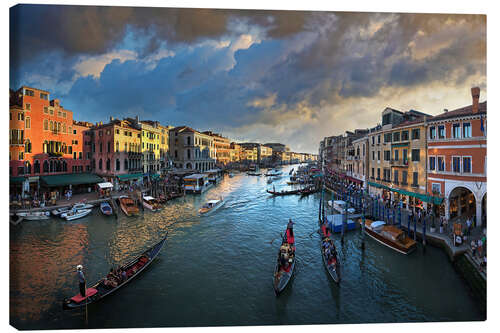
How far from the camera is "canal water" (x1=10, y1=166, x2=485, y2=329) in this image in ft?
17.2

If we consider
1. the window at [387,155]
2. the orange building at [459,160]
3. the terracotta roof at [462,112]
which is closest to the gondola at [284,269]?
the orange building at [459,160]

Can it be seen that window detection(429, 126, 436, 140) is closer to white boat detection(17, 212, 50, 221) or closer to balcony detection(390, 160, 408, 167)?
balcony detection(390, 160, 408, 167)

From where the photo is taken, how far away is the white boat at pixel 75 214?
12.2 meters

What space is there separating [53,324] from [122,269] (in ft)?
6.02

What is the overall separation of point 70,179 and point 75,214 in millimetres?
3489

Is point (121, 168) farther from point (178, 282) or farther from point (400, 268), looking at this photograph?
point (400, 268)

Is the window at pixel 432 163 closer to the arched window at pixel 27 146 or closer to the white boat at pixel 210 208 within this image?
the white boat at pixel 210 208

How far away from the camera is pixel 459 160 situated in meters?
7.73

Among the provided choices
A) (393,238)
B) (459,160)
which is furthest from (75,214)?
(459,160)

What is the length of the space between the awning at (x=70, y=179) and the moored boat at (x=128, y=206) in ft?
9.37

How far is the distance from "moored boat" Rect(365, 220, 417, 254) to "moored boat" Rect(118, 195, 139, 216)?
1423 centimetres

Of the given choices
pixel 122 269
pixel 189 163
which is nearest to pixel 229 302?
pixel 122 269

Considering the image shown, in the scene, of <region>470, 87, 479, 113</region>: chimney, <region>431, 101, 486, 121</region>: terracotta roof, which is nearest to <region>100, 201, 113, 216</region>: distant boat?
<region>470, 87, 479, 113</region>: chimney

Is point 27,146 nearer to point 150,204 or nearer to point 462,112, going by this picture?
point 150,204
